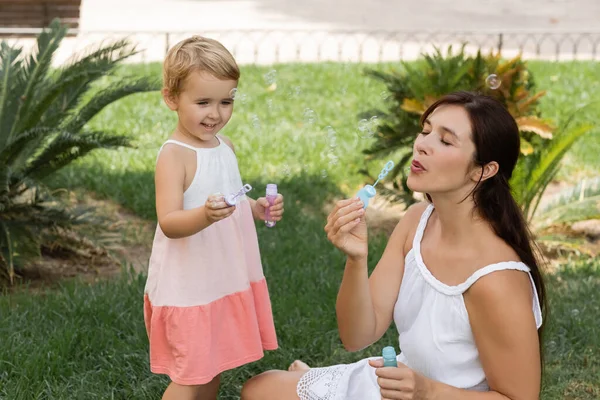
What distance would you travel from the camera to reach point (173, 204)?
9.13 feet

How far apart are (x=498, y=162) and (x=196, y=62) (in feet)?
2.99

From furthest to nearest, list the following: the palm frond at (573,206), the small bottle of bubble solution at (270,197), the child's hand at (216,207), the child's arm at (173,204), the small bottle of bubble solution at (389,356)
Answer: the palm frond at (573,206), the small bottle of bubble solution at (270,197), the child's arm at (173,204), the child's hand at (216,207), the small bottle of bubble solution at (389,356)

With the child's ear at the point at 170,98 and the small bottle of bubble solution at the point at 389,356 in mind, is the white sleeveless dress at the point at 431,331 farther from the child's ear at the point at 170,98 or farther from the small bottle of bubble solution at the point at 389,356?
the child's ear at the point at 170,98

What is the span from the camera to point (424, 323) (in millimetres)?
2594

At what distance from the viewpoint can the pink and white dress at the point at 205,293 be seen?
286 centimetres

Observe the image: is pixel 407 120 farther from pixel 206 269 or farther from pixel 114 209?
pixel 206 269

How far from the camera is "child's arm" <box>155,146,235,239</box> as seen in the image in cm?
269

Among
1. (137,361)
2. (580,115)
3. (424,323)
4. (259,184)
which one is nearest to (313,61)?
(580,115)

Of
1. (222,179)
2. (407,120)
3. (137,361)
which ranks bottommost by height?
(137,361)

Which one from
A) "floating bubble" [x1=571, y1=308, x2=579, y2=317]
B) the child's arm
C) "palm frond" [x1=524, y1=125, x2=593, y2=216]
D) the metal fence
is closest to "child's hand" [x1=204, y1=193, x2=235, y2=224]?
the child's arm

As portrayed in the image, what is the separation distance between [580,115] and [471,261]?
5.25m

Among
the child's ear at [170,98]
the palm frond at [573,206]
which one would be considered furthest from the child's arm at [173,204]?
the palm frond at [573,206]

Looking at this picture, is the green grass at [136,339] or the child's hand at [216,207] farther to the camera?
the green grass at [136,339]

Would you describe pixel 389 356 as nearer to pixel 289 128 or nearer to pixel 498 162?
pixel 498 162
